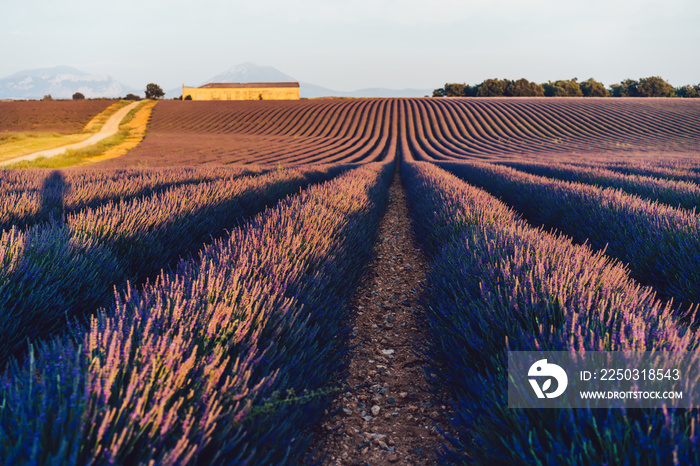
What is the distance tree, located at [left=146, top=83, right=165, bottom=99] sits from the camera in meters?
55.4

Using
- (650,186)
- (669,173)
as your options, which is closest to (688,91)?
(669,173)

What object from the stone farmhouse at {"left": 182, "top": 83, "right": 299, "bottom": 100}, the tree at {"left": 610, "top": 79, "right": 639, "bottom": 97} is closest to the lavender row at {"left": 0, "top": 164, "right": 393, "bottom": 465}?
the stone farmhouse at {"left": 182, "top": 83, "right": 299, "bottom": 100}

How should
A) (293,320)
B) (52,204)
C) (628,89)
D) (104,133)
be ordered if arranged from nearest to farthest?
1. (293,320)
2. (52,204)
3. (104,133)
4. (628,89)

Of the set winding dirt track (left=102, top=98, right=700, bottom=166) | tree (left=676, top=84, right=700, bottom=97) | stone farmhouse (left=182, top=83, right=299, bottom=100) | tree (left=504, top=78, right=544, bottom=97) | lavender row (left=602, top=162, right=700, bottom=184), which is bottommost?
lavender row (left=602, top=162, right=700, bottom=184)

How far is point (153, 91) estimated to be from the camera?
183ft

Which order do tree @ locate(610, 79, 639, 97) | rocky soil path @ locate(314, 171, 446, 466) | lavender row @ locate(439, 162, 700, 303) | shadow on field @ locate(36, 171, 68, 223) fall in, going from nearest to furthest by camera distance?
rocky soil path @ locate(314, 171, 446, 466), lavender row @ locate(439, 162, 700, 303), shadow on field @ locate(36, 171, 68, 223), tree @ locate(610, 79, 639, 97)

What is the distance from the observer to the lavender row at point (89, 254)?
74.5 inches

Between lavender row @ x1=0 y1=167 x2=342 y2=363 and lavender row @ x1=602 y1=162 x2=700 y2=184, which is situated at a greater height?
lavender row @ x1=602 y1=162 x2=700 y2=184

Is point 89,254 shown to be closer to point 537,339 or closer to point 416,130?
point 537,339

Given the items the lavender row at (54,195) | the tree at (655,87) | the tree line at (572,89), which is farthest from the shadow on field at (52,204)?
the tree at (655,87)

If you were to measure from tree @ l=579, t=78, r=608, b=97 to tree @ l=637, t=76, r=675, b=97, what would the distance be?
464cm

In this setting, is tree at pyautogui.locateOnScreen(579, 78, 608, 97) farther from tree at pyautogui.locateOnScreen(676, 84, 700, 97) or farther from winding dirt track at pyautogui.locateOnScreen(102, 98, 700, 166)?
winding dirt track at pyautogui.locateOnScreen(102, 98, 700, 166)

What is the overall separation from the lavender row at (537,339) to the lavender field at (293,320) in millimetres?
11

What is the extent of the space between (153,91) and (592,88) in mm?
72635
